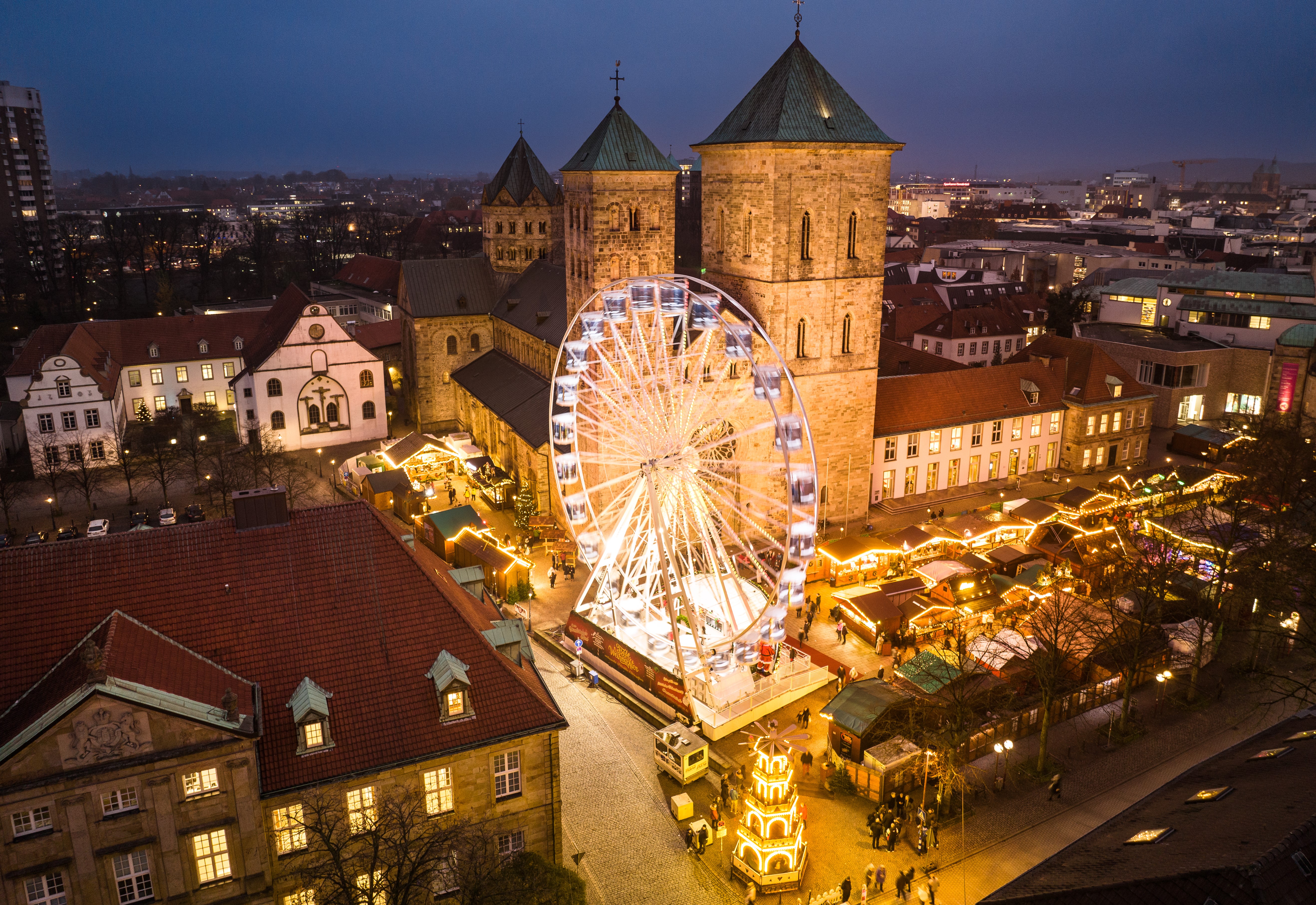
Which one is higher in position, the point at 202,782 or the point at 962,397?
the point at 962,397

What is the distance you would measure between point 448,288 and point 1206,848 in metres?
59.1

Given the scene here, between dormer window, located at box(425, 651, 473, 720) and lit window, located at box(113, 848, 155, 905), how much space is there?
22.0 ft

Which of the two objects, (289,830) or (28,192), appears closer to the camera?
(289,830)

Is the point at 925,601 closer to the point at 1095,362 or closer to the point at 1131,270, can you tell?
the point at 1095,362

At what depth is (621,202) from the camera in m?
46.8

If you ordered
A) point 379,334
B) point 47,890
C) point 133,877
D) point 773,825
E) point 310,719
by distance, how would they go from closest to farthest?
point 47,890 < point 133,877 < point 310,719 < point 773,825 < point 379,334

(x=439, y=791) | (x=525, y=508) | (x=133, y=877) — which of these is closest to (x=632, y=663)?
(x=439, y=791)

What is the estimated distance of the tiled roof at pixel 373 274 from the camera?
94.6 m

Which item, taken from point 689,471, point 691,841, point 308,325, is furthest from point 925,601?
point 308,325

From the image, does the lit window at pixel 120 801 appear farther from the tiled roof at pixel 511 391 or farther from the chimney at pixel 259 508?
the tiled roof at pixel 511 391

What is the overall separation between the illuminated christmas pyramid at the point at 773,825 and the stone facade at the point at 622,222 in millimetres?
27368

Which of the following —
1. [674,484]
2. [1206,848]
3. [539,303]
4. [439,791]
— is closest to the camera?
[1206,848]

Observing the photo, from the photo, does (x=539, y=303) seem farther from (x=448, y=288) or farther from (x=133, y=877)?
(x=133, y=877)

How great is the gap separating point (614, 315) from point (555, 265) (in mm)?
30659
